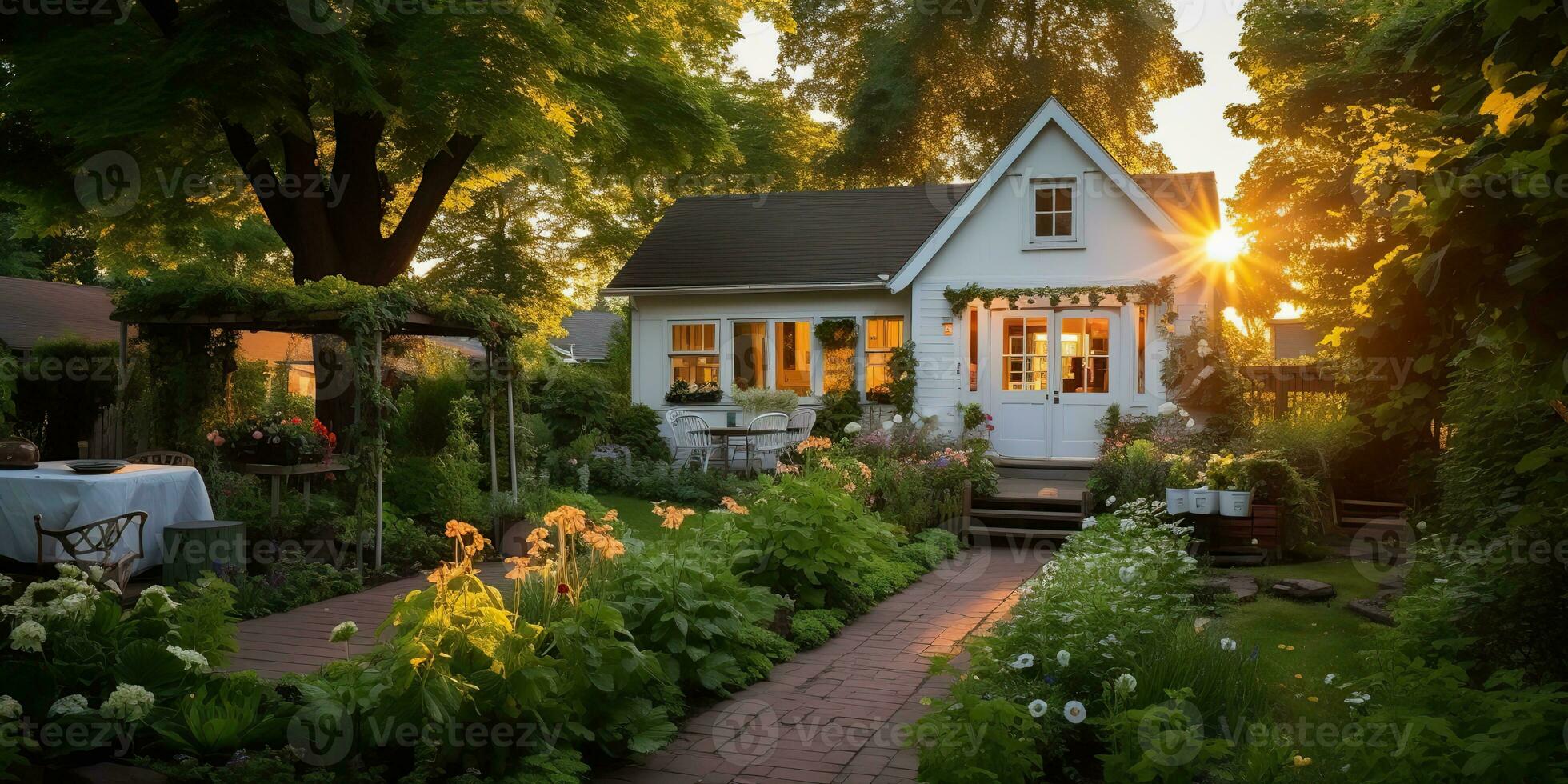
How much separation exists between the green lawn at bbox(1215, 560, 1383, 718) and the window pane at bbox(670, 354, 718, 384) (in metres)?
10.2

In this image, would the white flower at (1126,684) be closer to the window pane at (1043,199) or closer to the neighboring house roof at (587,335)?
the window pane at (1043,199)

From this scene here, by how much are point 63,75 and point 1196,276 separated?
14.0m

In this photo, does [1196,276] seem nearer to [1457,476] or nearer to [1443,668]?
[1457,476]

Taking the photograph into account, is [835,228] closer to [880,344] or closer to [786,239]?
[786,239]

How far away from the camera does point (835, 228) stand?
19.6 meters

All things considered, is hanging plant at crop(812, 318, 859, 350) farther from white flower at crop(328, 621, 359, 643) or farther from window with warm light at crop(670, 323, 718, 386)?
white flower at crop(328, 621, 359, 643)

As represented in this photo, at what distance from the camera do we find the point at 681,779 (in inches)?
195

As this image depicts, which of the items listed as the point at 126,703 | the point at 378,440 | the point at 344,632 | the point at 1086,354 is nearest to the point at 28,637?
the point at 126,703

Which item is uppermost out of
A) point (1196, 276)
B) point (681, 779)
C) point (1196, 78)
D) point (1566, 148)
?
point (1196, 78)

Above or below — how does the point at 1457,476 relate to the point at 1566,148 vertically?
below

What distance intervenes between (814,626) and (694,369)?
11.3 metres

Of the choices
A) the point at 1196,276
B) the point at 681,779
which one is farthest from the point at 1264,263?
the point at 681,779

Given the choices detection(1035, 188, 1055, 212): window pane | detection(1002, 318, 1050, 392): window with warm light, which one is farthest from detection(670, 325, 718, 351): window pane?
detection(1035, 188, 1055, 212): window pane

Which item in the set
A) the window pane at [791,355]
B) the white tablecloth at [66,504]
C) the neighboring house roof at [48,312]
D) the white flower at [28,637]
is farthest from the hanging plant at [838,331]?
the white flower at [28,637]
